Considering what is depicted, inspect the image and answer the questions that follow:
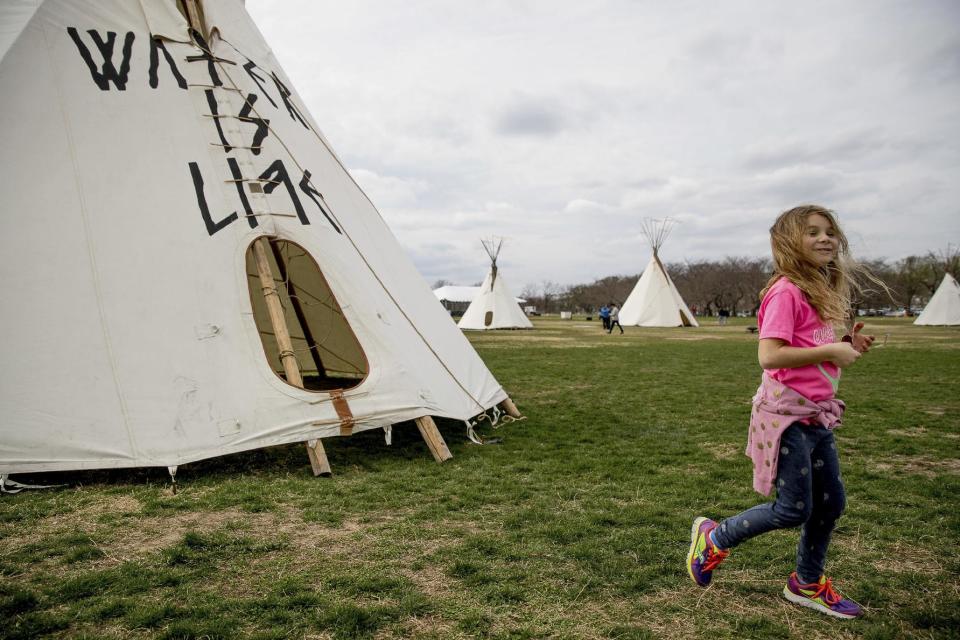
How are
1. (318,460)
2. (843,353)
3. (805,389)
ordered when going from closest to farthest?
(843,353) → (805,389) → (318,460)

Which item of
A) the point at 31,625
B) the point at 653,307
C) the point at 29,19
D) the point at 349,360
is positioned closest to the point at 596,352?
the point at 349,360

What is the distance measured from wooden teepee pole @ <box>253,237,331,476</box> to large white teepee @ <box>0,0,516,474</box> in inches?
0.8

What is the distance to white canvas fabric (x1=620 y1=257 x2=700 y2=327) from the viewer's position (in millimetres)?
37500

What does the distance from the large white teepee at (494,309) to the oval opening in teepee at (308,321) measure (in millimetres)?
24430

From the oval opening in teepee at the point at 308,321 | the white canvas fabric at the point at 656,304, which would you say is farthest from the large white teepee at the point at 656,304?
the oval opening in teepee at the point at 308,321

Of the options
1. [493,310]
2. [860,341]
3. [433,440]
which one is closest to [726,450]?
[433,440]

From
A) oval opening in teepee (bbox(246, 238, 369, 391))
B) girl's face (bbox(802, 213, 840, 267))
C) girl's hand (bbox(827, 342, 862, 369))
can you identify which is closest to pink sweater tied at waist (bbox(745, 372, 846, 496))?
girl's hand (bbox(827, 342, 862, 369))

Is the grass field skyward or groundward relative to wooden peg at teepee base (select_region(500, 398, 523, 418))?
groundward

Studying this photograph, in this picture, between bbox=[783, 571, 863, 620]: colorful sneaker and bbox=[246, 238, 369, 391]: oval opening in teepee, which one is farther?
bbox=[246, 238, 369, 391]: oval opening in teepee

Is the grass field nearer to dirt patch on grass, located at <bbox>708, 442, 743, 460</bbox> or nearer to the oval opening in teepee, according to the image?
dirt patch on grass, located at <bbox>708, 442, 743, 460</bbox>

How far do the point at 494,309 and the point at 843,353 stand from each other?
33.8m

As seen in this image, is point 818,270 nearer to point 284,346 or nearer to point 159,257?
point 284,346

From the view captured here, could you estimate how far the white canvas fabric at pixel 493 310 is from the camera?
3625 centimetres

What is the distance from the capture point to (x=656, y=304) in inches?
1489
